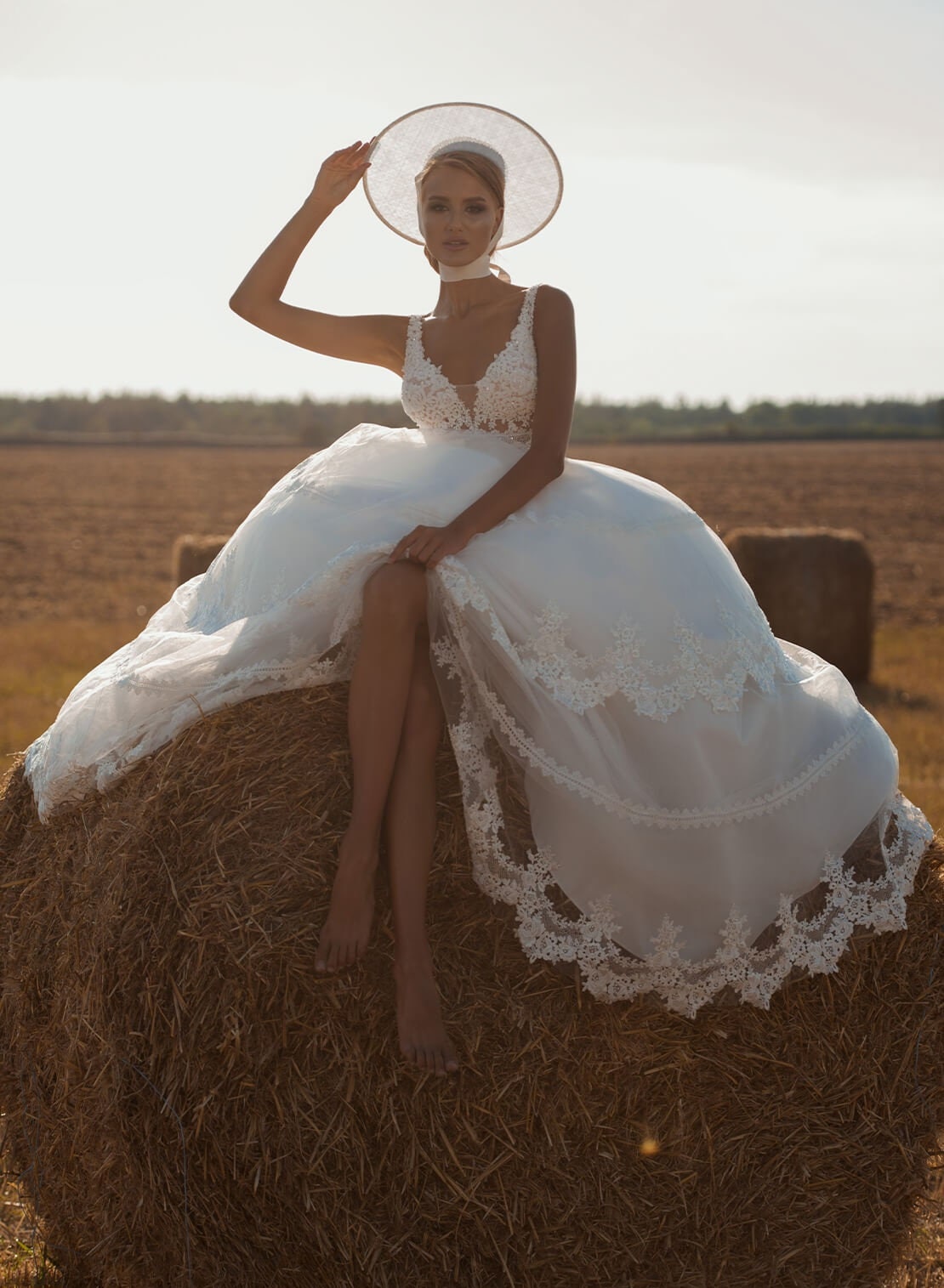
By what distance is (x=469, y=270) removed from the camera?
149 inches

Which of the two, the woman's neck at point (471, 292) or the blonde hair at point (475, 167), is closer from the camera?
A: the blonde hair at point (475, 167)

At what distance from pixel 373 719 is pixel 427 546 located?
43 centimetres

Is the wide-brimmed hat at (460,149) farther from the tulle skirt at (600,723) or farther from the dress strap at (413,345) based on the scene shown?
the tulle skirt at (600,723)

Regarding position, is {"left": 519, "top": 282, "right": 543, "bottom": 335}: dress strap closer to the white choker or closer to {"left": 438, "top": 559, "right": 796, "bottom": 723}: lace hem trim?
the white choker

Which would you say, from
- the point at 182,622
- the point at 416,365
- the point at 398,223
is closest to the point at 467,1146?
the point at 182,622

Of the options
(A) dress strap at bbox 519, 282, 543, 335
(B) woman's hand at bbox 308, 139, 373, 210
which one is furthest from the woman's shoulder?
(B) woman's hand at bbox 308, 139, 373, 210

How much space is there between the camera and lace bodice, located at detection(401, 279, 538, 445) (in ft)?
11.9

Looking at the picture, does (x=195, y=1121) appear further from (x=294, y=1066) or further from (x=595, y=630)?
(x=595, y=630)

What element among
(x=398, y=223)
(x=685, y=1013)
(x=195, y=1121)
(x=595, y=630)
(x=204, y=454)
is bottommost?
(x=204, y=454)

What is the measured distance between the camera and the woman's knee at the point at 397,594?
303 cm

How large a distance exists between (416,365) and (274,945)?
173cm

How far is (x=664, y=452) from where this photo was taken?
3697cm

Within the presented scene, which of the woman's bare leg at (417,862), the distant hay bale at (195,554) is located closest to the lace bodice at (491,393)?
the woman's bare leg at (417,862)

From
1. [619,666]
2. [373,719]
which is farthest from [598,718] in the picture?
[373,719]
